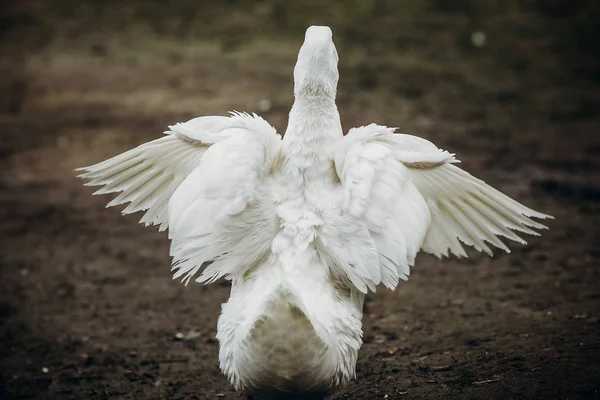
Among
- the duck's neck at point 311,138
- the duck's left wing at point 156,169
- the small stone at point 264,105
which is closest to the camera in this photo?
the duck's neck at point 311,138

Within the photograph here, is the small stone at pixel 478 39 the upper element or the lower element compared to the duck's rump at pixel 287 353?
upper

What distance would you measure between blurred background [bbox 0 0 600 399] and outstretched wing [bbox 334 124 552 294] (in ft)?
3.29

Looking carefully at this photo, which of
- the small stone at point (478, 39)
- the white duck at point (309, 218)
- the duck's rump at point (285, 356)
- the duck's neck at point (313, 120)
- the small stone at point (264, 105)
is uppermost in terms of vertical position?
the small stone at point (478, 39)

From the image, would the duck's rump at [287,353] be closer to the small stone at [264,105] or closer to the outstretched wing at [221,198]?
the outstretched wing at [221,198]

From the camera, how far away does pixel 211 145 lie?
3805 millimetres

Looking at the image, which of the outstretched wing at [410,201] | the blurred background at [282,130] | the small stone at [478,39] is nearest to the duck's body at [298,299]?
the outstretched wing at [410,201]

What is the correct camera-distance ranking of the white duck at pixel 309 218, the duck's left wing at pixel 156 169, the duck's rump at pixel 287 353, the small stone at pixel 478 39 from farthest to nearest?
1. the small stone at pixel 478 39
2. the duck's left wing at pixel 156 169
3. the white duck at pixel 309 218
4. the duck's rump at pixel 287 353

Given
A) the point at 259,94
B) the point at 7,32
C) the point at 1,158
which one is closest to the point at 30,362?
the point at 1,158

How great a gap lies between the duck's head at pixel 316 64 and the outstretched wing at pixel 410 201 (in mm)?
276

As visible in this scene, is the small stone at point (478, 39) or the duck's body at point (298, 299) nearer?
the duck's body at point (298, 299)

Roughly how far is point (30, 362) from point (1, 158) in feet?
12.4

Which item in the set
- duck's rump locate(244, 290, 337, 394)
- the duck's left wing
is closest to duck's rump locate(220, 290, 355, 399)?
duck's rump locate(244, 290, 337, 394)

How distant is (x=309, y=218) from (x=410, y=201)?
1.56 ft

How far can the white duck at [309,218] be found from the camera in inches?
131
